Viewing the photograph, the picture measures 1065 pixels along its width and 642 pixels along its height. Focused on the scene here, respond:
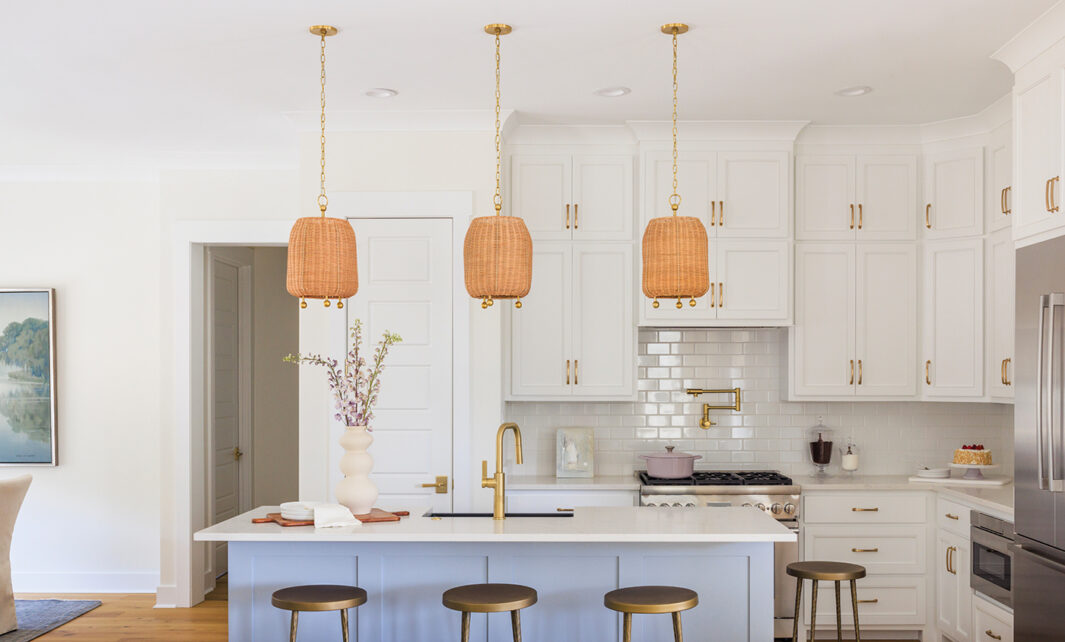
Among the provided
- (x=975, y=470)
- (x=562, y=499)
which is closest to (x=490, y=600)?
(x=562, y=499)

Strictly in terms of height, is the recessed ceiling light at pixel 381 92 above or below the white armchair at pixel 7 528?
above

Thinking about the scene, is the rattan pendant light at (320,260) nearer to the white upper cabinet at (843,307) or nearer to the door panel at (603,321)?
the door panel at (603,321)

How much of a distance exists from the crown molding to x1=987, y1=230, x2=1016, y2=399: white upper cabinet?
3.88 ft

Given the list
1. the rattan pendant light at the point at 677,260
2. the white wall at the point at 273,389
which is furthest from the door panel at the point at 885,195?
the white wall at the point at 273,389

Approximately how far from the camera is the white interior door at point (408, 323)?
4953mm

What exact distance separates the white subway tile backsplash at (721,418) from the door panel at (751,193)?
28.3 inches

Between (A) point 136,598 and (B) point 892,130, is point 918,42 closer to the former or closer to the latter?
(B) point 892,130

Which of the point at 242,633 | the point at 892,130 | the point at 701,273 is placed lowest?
the point at 242,633

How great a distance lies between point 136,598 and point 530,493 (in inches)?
114

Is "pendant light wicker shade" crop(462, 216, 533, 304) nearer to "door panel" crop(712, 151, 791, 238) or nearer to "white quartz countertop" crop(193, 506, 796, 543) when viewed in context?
"white quartz countertop" crop(193, 506, 796, 543)

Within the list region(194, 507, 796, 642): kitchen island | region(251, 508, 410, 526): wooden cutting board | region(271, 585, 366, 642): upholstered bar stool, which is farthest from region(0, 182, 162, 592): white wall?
region(271, 585, 366, 642): upholstered bar stool

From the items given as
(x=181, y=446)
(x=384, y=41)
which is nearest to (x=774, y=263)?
(x=384, y=41)

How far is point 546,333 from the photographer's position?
17.1ft

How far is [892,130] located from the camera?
522 centimetres
